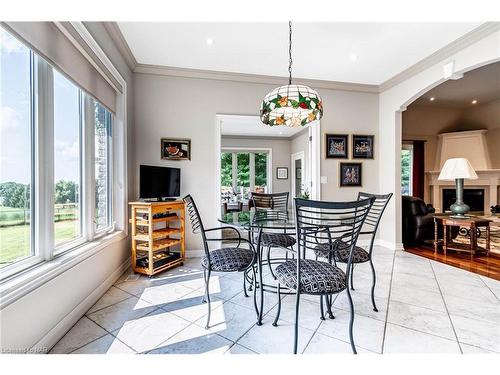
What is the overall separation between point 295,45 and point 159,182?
2366 millimetres

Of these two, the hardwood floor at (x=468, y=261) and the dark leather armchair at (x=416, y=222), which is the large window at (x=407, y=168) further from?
the hardwood floor at (x=468, y=261)

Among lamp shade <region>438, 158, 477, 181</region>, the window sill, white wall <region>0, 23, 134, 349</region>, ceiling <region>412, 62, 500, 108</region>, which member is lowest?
white wall <region>0, 23, 134, 349</region>

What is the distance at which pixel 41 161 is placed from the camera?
1614 millimetres

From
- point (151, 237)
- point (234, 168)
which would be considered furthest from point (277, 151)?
point (151, 237)

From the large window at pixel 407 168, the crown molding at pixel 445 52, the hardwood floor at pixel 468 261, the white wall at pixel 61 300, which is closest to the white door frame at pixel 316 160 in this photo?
the crown molding at pixel 445 52

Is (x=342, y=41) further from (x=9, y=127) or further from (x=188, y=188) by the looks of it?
(x=9, y=127)

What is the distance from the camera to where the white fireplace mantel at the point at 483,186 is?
5.47m

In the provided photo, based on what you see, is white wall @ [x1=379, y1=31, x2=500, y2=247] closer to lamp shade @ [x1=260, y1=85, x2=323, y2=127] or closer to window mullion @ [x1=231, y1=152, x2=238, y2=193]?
lamp shade @ [x1=260, y1=85, x2=323, y2=127]

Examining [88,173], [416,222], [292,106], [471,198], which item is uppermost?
[292,106]

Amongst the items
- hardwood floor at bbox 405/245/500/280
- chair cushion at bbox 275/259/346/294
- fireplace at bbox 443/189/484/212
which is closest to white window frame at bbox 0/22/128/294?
chair cushion at bbox 275/259/346/294

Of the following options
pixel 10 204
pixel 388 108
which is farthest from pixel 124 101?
pixel 388 108

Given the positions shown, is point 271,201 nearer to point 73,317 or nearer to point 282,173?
point 73,317

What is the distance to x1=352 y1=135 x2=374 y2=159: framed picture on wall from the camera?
418 cm

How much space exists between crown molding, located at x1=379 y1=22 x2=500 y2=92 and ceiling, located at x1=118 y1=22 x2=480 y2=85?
72mm
